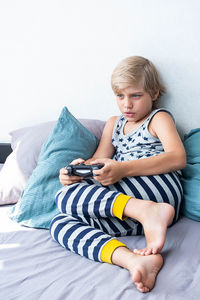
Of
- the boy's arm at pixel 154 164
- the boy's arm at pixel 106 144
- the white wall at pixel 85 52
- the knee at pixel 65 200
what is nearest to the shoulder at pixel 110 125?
the boy's arm at pixel 106 144

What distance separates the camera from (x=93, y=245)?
3.30ft

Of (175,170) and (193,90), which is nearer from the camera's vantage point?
(175,170)

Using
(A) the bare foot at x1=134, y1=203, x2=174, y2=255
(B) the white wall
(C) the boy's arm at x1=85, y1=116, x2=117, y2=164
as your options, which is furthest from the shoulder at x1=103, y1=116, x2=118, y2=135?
(A) the bare foot at x1=134, y1=203, x2=174, y2=255

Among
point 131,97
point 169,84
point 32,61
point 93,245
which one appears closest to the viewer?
point 93,245

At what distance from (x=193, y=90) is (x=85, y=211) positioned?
685mm

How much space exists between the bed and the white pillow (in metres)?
0.10

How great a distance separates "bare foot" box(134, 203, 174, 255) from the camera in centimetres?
96

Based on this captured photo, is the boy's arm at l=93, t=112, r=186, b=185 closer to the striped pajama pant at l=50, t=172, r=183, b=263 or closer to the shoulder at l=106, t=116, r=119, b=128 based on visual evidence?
Answer: the striped pajama pant at l=50, t=172, r=183, b=263

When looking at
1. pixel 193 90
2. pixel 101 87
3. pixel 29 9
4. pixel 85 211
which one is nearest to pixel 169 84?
pixel 193 90

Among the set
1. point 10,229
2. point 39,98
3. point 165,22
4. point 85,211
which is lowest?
point 10,229

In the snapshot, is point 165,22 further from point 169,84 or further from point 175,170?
point 175,170

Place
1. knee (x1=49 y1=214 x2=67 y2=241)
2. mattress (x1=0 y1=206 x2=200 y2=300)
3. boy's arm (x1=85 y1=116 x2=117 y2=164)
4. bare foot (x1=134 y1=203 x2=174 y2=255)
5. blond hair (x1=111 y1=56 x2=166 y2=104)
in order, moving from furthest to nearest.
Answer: boy's arm (x1=85 y1=116 x2=117 y2=164)
blond hair (x1=111 y1=56 x2=166 y2=104)
knee (x1=49 y1=214 x2=67 y2=241)
bare foot (x1=134 y1=203 x2=174 y2=255)
mattress (x1=0 y1=206 x2=200 y2=300)

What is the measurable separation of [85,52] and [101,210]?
0.85m

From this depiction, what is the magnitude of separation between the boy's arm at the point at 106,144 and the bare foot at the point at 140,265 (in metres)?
0.53
